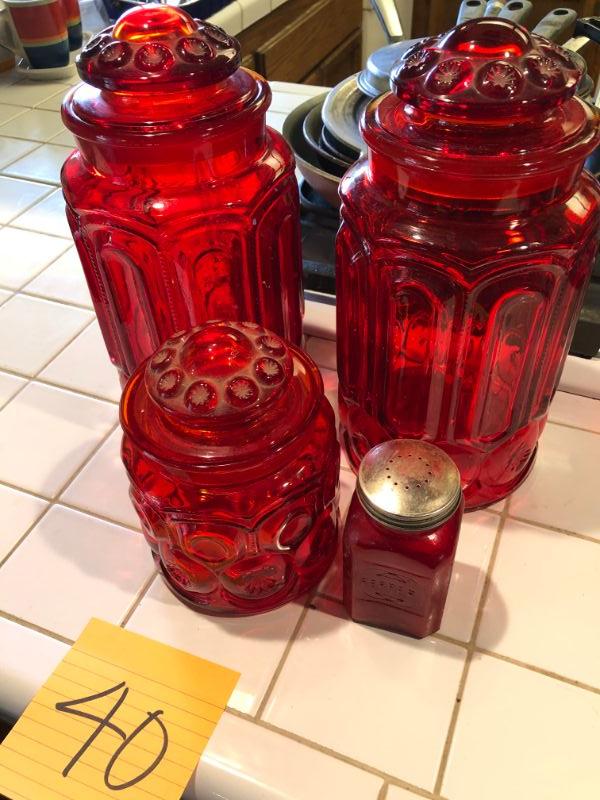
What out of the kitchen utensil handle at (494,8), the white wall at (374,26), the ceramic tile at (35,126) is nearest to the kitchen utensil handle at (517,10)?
the kitchen utensil handle at (494,8)

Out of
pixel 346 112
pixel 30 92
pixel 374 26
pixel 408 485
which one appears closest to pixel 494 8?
pixel 346 112

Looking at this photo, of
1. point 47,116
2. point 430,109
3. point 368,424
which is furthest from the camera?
point 47,116

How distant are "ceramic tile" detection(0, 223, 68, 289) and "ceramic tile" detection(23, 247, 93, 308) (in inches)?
0.4

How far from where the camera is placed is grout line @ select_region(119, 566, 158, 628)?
0.47 meters

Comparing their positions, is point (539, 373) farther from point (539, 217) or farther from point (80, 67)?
point (80, 67)

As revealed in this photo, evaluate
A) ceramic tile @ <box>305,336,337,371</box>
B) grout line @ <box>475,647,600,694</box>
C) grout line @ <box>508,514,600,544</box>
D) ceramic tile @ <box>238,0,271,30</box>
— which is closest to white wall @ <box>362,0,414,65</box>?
ceramic tile @ <box>238,0,271,30</box>

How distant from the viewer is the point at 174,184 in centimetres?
45

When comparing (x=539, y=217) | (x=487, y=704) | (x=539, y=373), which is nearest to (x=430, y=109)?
(x=539, y=217)

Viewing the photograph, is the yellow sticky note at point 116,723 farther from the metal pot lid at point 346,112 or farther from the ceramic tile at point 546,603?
the metal pot lid at point 346,112

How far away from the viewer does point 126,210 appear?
0.46 metres

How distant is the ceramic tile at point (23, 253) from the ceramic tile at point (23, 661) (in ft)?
1.41

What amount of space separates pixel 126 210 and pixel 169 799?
35cm

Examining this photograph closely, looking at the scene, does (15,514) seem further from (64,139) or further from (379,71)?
(64,139)

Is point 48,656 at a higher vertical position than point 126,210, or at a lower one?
lower
